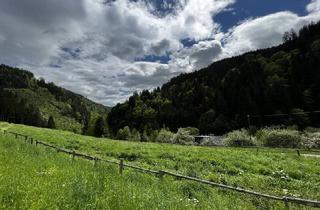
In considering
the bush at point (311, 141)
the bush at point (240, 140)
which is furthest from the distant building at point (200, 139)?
the bush at point (311, 141)

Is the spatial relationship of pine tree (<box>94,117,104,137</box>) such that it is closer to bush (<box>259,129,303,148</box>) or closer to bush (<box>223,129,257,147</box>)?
bush (<box>223,129,257,147</box>)

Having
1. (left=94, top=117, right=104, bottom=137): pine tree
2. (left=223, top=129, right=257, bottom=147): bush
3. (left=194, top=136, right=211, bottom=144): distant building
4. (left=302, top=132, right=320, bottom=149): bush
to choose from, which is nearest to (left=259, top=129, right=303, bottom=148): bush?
(left=302, top=132, right=320, bottom=149): bush

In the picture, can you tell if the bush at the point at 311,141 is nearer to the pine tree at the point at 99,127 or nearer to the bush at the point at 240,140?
the bush at the point at 240,140

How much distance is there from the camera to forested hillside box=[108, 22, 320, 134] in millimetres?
137150

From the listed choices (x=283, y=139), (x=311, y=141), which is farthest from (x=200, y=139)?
(x=311, y=141)

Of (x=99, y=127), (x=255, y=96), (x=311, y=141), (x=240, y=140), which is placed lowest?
(x=311, y=141)

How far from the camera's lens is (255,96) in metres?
148

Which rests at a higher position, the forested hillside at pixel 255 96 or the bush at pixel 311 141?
the forested hillside at pixel 255 96

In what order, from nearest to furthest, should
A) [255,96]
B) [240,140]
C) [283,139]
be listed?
1. [283,139]
2. [240,140]
3. [255,96]

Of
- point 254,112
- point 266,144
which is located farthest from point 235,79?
point 266,144

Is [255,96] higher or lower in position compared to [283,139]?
higher

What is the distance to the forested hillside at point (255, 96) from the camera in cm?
13715

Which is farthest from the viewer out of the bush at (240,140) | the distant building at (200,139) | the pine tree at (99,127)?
the pine tree at (99,127)

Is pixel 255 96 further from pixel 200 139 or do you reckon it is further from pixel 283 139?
pixel 283 139
